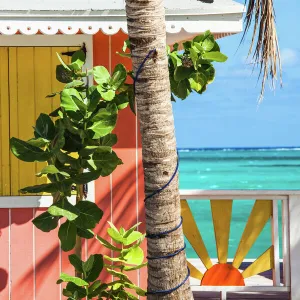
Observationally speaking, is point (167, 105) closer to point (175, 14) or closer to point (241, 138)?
point (175, 14)

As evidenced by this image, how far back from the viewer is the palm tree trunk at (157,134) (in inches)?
197

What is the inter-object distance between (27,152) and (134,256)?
53.8 inches

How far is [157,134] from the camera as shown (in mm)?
5027

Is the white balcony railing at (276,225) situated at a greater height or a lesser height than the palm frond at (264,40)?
lesser

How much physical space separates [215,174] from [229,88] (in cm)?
1158

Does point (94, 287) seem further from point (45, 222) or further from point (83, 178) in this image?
point (83, 178)

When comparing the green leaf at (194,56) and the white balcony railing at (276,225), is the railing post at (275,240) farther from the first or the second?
the green leaf at (194,56)

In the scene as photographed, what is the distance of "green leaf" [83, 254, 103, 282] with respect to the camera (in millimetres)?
5805

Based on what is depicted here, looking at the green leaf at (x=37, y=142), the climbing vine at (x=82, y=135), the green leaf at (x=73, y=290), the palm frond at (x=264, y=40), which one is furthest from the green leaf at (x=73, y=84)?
the palm frond at (x=264, y=40)

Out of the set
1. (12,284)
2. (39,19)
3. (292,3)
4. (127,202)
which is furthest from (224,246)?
(292,3)

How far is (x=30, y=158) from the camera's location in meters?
5.29

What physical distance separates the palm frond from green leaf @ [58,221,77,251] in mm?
2272

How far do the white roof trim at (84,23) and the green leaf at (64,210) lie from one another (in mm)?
1543

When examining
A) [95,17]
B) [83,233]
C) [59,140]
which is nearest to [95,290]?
[83,233]
